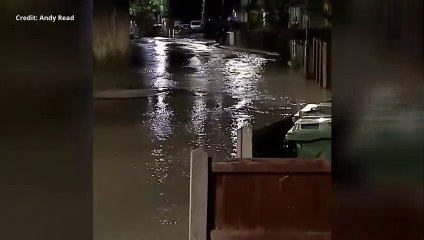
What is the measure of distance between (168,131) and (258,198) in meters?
7.29

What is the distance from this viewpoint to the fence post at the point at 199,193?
4.46 metres

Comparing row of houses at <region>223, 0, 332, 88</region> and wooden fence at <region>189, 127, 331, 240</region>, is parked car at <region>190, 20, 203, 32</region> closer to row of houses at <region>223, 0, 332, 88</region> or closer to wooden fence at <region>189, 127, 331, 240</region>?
row of houses at <region>223, 0, 332, 88</region>

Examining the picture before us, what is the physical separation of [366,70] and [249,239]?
3220 mm

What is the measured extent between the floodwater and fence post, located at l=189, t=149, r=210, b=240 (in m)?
1.45

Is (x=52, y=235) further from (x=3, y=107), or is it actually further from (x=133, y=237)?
(x=133, y=237)

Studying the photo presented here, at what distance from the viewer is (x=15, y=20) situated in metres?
2.90

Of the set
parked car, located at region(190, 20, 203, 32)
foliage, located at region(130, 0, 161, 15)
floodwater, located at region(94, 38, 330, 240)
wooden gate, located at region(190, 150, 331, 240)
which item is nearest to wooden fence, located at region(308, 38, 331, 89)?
floodwater, located at region(94, 38, 330, 240)

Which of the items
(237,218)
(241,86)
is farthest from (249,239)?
(241,86)

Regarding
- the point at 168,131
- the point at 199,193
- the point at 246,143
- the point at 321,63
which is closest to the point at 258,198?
the point at 199,193

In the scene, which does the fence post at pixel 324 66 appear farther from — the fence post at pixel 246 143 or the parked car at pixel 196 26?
the parked car at pixel 196 26

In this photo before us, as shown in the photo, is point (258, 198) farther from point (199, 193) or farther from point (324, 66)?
point (324, 66)

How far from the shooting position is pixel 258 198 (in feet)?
14.9

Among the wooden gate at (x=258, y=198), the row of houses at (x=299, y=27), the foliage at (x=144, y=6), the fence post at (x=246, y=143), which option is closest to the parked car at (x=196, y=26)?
the foliage at (x=144, y=6)

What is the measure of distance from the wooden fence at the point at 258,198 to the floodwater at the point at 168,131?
153cm
